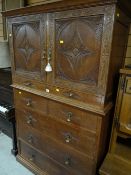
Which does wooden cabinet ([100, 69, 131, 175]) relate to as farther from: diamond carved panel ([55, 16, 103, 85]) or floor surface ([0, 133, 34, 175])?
floor surface ([0, 133, 34, 175])

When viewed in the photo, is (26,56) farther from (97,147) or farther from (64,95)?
(97,147)

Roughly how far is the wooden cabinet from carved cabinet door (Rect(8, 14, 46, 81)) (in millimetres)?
722

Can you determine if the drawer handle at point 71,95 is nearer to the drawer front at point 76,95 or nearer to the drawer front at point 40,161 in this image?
the drawer front at point 76,95

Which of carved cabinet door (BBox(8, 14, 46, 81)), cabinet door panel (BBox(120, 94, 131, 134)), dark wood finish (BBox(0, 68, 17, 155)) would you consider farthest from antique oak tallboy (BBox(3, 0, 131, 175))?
dark wood finish (BBox(0, 68, 17, 155))

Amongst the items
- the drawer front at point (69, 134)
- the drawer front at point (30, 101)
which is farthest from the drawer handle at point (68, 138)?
the drawer front at point (30, 101)

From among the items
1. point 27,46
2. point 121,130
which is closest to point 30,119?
point 27,46

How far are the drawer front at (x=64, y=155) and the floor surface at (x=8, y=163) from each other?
0.48 meters

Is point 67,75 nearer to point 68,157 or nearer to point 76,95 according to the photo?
point 76,95

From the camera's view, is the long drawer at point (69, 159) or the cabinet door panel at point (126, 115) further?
the long drawer at point (69, 159)

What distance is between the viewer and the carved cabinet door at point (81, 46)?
1.05 meters

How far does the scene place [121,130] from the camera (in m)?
1.34

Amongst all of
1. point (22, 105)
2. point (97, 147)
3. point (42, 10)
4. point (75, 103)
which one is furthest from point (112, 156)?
point (42, 10)

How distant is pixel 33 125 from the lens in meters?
1.74

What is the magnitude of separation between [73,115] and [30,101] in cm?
56
